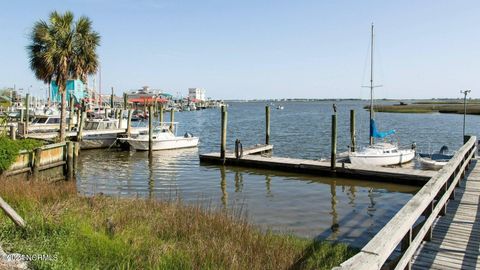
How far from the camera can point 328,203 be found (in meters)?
16.6

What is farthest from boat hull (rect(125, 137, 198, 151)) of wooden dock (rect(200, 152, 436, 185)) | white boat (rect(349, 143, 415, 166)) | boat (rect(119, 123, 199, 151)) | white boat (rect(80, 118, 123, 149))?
white boat (rect(349, 143, 415, 166))

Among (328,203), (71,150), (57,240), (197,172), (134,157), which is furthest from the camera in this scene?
(134,157)

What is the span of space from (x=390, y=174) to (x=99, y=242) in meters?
16.1

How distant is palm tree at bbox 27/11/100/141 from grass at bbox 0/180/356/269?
14.9 meters

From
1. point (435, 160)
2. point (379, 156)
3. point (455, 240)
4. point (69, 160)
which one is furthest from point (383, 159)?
point (455, 240)

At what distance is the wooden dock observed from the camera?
19.7m

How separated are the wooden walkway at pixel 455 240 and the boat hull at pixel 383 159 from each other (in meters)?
14.0

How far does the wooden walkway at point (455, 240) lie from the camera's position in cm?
624

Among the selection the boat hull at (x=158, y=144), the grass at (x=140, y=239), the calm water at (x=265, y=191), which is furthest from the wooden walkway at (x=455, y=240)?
the boat hull at (x=158, y=144)

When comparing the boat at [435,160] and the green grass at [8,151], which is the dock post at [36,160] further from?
the boat at [435,160]

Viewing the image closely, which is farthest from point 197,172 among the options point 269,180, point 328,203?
point 328,203

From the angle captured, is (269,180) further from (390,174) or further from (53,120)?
(53,120)

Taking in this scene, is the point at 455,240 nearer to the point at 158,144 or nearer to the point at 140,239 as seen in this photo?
the point at 140,239

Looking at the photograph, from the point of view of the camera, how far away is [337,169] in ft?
70.5
